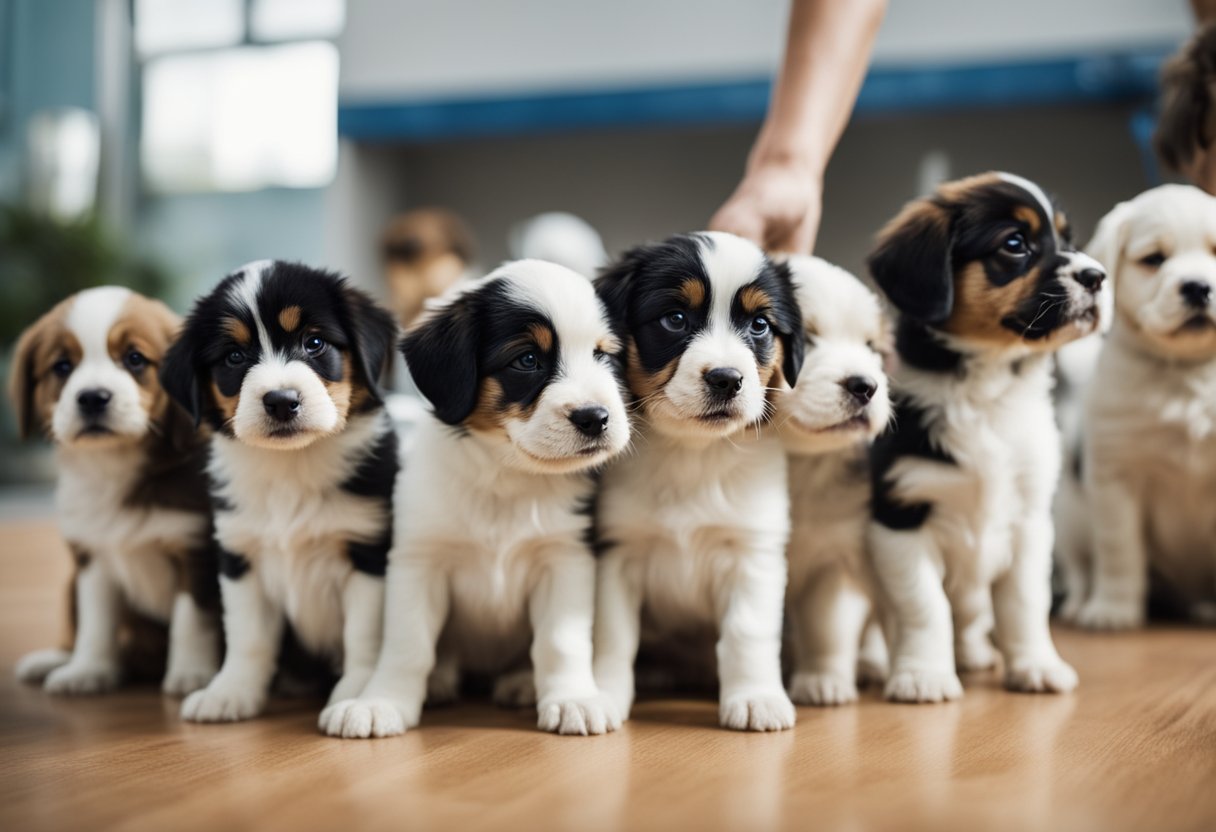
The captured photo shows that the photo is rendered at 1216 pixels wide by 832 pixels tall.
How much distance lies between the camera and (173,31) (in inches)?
374

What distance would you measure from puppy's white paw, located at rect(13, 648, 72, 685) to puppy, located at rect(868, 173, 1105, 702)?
2.19 meters

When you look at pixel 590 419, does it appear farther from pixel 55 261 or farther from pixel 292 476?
pixel 55 261

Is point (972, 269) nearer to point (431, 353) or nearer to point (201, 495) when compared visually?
point (431, 353)

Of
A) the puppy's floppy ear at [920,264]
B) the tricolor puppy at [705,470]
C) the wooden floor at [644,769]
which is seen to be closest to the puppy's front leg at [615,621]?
the tricolor puppy at [705,470]

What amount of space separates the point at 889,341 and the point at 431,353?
1142 millimetres

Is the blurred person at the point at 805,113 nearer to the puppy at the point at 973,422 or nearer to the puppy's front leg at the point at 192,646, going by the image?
the puppy at the point at 973,422

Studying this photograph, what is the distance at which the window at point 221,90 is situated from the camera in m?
9.42

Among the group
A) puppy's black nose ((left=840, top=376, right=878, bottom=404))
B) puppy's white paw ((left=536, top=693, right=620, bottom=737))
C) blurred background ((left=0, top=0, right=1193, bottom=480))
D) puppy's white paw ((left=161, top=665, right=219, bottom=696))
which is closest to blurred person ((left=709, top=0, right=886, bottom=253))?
puppy's black nose ((left=840, top=376, right=878, bottom=404))

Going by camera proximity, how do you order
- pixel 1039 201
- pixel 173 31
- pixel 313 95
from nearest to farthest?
1. pixel 1039 201
2. pixel 173 31
3. pixel 313 95

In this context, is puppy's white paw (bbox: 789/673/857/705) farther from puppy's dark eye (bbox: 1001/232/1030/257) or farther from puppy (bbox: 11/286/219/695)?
puppy (bbox: 11/286/219/695)

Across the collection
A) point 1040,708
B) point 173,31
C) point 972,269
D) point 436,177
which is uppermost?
point 173,31

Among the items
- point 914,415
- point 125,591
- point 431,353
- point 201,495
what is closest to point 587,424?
point 431,353

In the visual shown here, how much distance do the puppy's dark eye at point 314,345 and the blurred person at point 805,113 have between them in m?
1.32

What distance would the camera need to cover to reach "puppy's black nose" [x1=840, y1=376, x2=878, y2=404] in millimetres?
2664
